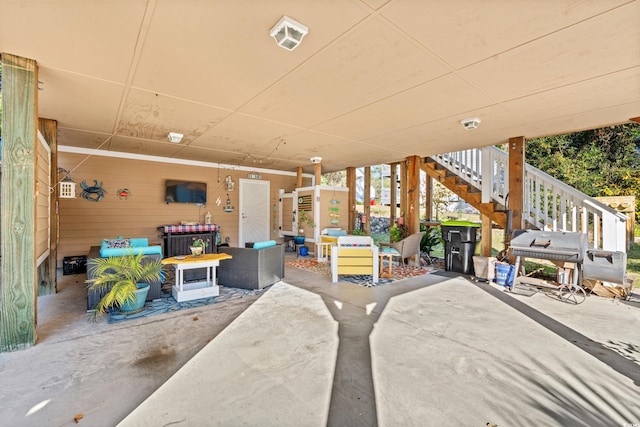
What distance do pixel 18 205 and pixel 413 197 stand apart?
701 cm

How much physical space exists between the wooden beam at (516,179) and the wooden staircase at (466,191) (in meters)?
0.25

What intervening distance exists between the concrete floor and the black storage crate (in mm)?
2406

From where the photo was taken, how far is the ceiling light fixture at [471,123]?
171 inches

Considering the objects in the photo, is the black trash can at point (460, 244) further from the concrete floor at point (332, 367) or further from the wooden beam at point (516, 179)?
the concrete floor at point (332, 367)

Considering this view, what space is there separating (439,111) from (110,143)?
674cm

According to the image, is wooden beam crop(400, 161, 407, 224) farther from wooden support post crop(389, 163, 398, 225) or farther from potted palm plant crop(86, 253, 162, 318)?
potted palm plant crop(86, 253, 162, 318)

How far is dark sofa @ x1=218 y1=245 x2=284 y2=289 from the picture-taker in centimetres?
468

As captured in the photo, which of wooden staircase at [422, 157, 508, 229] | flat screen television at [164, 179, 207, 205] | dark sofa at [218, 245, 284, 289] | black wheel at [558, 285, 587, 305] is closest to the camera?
black wheel at [558, 285, 587, 305]

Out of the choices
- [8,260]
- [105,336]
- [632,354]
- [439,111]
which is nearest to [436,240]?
[439,111]

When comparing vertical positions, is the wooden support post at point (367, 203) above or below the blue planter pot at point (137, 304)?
above

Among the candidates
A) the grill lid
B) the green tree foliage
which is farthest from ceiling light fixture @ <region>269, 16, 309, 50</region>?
the green tree foliage

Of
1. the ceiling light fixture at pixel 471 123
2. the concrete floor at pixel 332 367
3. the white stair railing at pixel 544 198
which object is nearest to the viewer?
the concrete floor at pixel 332 367

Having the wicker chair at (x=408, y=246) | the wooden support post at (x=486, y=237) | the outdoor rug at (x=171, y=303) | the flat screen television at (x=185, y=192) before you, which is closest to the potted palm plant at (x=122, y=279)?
the outdoor rug at (x=171, y=303)

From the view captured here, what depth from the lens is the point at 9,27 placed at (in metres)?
2.22
